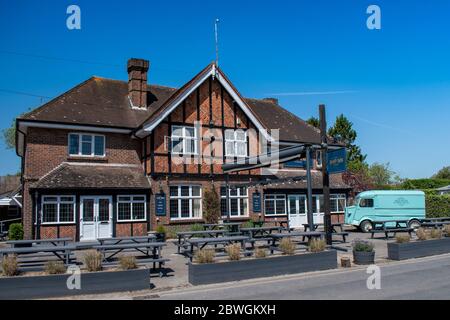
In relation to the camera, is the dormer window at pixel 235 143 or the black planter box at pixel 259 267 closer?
the black planter box at pixel 259 267

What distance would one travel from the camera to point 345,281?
9.73m

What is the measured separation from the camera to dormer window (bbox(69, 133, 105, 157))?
21.2 meters

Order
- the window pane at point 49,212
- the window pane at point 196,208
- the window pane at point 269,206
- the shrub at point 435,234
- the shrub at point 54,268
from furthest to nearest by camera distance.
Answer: the window pane at point 269,206 < the window pane at point 196,208 < the window pane at point 49,212 < the shrub at point 435,234 < the shrub at point 54,268

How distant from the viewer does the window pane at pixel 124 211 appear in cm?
2094

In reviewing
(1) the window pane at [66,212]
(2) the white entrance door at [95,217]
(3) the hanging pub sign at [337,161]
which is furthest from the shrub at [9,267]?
(2) the white entrance door at [95,217]

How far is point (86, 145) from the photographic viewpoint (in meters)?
21.6

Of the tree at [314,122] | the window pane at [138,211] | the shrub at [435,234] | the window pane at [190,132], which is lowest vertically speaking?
the shrub at [435,234]

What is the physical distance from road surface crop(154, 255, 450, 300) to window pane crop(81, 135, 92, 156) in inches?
559

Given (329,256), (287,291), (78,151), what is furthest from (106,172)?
(287,291)

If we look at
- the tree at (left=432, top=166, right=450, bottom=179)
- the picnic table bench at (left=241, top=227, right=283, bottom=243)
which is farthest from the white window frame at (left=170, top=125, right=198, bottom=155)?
the tree at (left=432, top=166, right=450, bottom=179)

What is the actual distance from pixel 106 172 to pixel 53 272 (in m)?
12.8

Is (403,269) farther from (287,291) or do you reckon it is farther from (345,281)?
(287,291)

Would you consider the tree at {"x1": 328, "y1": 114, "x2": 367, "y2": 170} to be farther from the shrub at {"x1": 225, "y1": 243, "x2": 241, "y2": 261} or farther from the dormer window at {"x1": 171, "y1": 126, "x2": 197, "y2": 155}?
the shrub at {"x1": 225, "y1": 243, "x2": 241, "y2": 261}

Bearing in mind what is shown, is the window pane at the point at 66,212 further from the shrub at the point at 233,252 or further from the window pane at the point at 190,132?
the shrub at the point at 233,252
